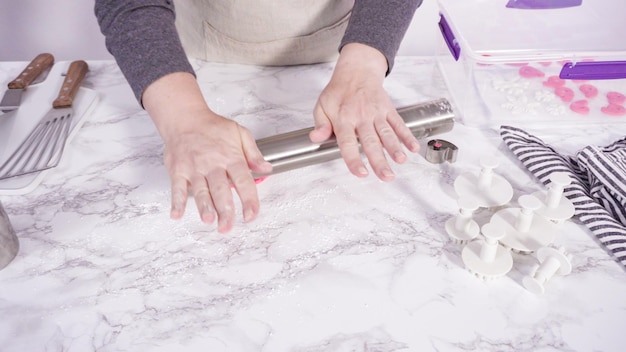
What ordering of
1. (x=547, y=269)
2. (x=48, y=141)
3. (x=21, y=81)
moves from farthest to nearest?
(x=21, y=81)
(x=48, y=141)
(x=547, y=269)

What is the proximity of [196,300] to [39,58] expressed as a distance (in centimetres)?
69

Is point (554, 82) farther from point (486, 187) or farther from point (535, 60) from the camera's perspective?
point (486, 187)

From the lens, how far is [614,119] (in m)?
0.89

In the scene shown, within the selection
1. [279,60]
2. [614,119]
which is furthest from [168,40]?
[614,119]

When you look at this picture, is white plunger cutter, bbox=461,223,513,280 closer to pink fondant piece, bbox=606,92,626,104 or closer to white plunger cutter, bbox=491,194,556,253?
white plunger cutter, bbox=491,194,556,253

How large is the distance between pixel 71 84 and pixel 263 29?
0.35m

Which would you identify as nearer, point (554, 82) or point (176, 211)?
point (176, 211)

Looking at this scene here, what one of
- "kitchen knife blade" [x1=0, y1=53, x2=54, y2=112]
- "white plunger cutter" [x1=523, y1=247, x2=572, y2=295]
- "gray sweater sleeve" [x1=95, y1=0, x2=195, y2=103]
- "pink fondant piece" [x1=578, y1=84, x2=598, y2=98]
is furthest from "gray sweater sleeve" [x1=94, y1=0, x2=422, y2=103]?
"pink fondant piece" [x1=578, y1=84, x2=598, y2=98]

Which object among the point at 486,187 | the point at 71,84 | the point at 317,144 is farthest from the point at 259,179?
the point at 71,84

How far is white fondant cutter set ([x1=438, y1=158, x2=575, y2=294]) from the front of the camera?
62 centimetres

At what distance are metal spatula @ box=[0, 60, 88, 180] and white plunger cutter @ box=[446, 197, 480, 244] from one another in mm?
591

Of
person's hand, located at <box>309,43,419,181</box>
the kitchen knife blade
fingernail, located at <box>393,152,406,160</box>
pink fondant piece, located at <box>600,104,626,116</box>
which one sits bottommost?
pink fondant piece, located at <box>600,104,626,116</box>

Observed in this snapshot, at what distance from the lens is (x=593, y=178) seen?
0.74 metres

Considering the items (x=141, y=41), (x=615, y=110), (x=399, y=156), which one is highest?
(x=141, y=41)
